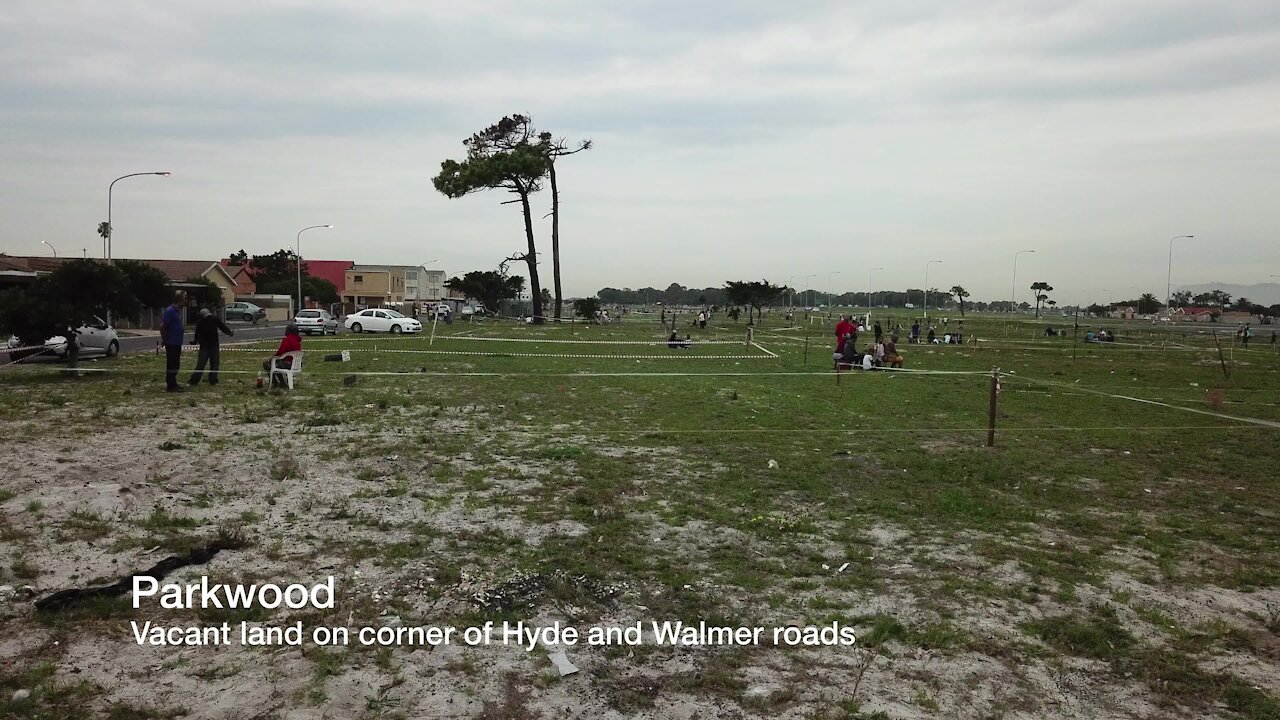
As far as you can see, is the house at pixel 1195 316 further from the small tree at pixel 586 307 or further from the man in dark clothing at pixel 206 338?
the man in dark clothing at pixel 206 338

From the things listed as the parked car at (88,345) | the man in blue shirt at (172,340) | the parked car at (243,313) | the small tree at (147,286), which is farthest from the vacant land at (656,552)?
the parked car at (243,313)

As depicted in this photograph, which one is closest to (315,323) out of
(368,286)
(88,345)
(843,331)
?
(88,345)

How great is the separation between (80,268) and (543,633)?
16102 mm

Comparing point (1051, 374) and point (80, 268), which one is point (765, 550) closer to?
point (80, 268)

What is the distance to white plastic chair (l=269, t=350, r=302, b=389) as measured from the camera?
15461mm

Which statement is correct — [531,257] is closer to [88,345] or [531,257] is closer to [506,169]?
[506,169]

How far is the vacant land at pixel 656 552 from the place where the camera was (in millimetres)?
4008

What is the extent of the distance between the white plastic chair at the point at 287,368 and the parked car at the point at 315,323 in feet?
81.5

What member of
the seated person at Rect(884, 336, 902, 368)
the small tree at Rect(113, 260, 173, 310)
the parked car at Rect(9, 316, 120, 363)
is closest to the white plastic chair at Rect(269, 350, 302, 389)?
the small tree at Rect(113, 260, 173, 310)

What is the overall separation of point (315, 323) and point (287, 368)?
26456 millimetres

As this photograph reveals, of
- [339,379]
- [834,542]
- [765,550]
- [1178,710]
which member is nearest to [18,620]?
[765,550]

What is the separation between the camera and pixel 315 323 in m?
40.2

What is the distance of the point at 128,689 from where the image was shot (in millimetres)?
3828

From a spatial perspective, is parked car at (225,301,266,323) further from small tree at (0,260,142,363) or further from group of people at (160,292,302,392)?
group of people at (160,292,302,392)
